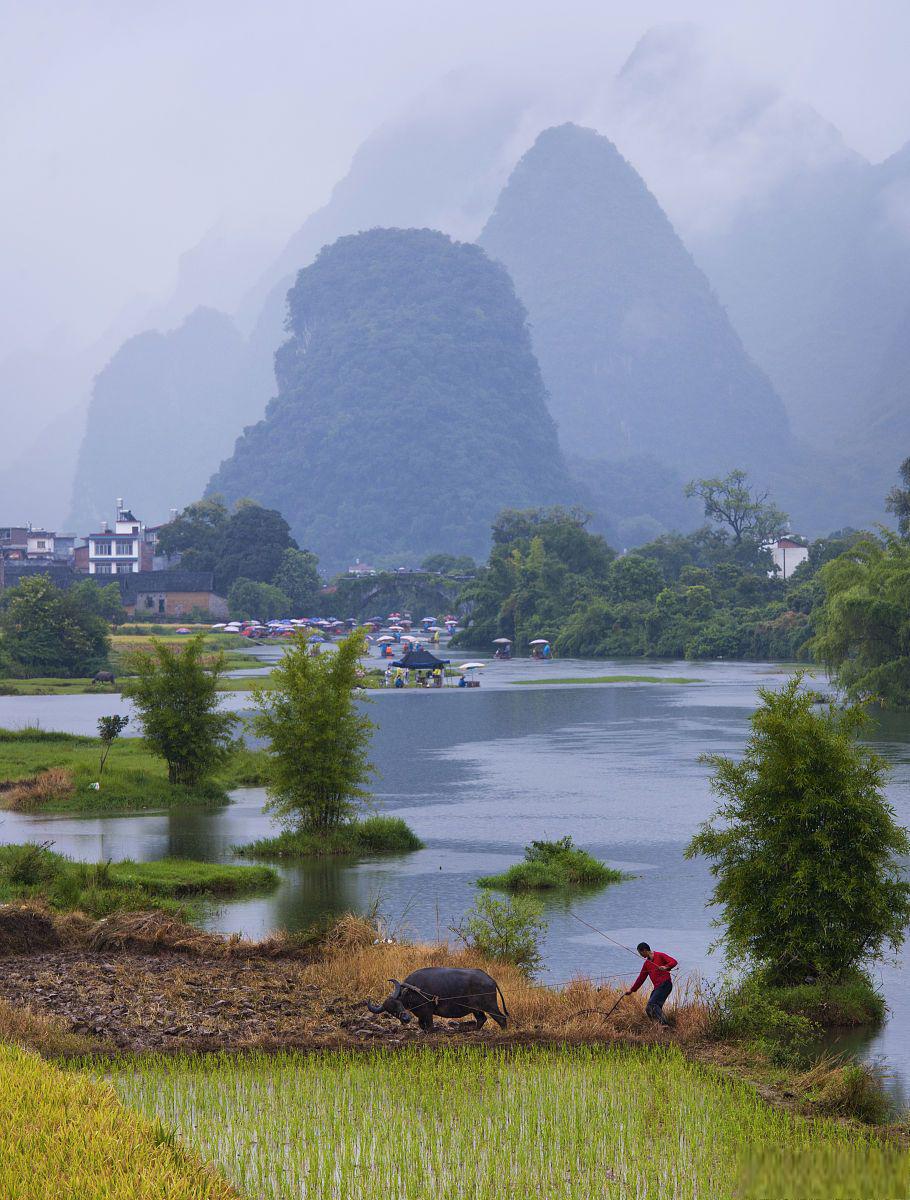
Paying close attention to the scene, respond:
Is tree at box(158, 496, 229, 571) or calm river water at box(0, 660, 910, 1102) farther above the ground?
tree at box(158, 496, 229, 571)

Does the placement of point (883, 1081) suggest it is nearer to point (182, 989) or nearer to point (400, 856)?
point (182, 989)

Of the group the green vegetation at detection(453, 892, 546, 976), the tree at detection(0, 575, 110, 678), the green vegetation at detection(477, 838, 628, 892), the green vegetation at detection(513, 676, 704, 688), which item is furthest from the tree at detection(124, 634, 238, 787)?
the green vegetation at detection(513, 676, 704, 688)

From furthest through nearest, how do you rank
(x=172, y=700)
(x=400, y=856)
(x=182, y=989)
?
Answer: (x=172, y=700)
(x=400, y=856)
(x=182, y=989)

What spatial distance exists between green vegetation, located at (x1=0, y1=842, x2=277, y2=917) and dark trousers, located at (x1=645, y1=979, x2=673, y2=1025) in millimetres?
7870

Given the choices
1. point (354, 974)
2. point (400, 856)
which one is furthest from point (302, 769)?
point (354, 974)

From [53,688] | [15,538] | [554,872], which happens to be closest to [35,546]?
[15,538]

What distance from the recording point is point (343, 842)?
93.3ft

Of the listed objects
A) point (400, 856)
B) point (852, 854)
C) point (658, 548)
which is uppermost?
point (658, 548)

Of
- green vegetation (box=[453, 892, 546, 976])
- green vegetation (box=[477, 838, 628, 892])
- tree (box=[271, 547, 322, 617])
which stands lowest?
green vegetation (box=[477, 838, 628, 892])

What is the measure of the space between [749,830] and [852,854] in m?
1.27

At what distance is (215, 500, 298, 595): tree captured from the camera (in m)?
138

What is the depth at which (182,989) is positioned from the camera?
1552cm

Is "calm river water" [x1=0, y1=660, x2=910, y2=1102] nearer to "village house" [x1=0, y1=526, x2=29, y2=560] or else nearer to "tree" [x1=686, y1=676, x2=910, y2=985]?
"tree" [x1=686, y1=676, x2=910, y2=985]

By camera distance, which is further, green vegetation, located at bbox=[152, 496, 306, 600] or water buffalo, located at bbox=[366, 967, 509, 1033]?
green vegetation, located at bbox=[152, 496, 306, 600]
